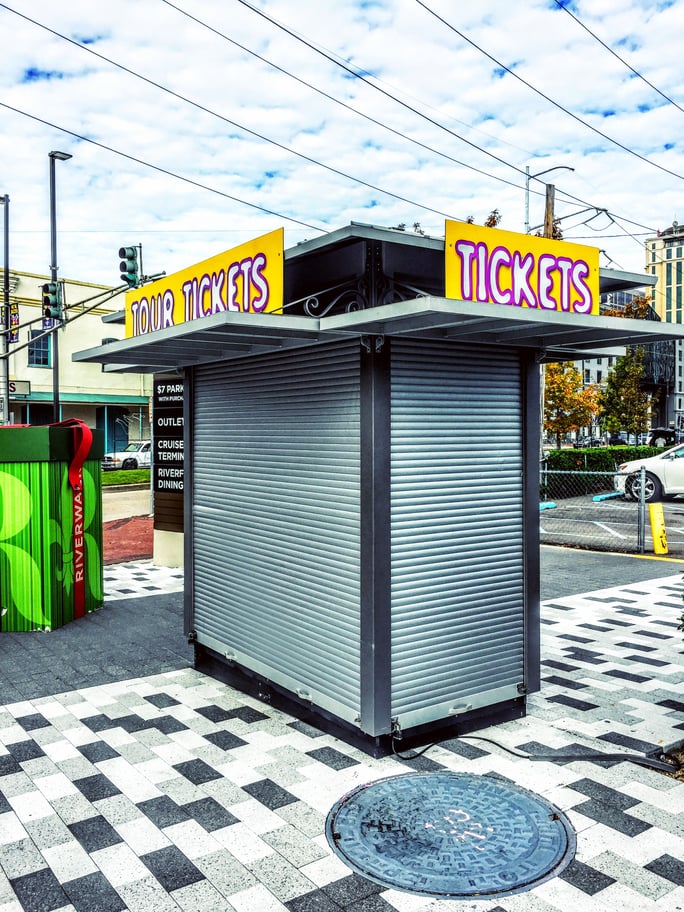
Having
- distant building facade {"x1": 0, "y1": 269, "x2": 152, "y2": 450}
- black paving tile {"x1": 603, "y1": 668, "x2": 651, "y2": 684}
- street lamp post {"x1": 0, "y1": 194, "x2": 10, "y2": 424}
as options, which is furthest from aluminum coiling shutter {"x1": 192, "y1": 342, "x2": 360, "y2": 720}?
distant building facade {"x1": 0, "y1": 269, "x2": 152, "y2": 450}

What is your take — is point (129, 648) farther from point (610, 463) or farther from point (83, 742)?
point (610, 463)

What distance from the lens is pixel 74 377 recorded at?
38.3m

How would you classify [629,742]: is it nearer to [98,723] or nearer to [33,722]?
[98,723]

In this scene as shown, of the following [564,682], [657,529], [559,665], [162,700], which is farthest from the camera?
[657,529]

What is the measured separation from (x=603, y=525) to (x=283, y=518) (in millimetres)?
11833

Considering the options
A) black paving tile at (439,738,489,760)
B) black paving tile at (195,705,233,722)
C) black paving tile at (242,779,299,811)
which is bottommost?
black paving tile at (439,738,489,760)

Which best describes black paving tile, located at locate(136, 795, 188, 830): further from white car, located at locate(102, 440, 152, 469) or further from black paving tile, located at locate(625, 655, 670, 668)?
white car, located at locate(102, 440, 152, 469)

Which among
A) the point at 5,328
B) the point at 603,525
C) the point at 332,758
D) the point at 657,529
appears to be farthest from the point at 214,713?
the point at 5,328

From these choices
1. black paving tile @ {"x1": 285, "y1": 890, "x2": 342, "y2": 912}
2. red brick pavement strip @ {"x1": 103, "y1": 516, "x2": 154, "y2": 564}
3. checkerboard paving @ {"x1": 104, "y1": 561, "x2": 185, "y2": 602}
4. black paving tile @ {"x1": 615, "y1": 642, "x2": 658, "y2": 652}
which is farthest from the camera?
red brick pavement strip @ {"x1": 103, "y1": 516, "x2": 154, "y2": 564}

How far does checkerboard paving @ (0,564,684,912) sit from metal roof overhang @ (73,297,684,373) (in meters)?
2.69

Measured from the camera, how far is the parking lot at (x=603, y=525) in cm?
1372

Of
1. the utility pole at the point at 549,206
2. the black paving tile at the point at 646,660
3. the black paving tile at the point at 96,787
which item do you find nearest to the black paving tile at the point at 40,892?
the black paving tile at the point at 96,787

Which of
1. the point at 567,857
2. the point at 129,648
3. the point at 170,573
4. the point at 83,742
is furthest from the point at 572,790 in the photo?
the point at 170,573

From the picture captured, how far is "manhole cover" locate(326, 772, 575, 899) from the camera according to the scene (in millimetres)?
3506
